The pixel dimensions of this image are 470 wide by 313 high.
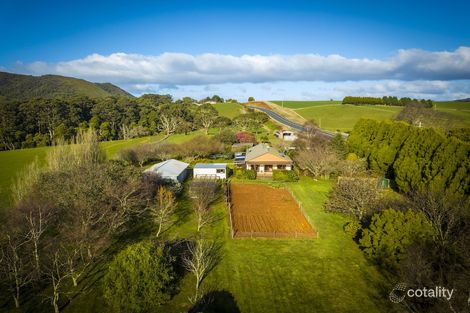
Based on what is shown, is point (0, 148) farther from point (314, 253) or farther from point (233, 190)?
point (314, 253)

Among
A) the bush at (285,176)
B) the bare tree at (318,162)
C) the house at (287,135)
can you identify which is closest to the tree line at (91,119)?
the house at (287,135)

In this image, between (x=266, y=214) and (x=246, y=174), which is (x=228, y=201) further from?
(x=246, y=174)

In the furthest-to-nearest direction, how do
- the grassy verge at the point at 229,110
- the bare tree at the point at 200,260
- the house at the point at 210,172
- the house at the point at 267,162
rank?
the grassy verge at the point at 229,110 → the house at the point at 267,162 → the house at the point at 210,172 → the bare tree at the point at 200,260

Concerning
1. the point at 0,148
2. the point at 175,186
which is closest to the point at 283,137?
the point at 175,186

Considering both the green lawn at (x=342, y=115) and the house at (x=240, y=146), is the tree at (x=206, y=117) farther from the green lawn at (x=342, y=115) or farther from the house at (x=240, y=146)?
the green lawn at (x=342, y=115)

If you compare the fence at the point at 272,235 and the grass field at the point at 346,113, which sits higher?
the grass field at the point at 346,113

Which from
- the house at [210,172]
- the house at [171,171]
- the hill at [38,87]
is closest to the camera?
the house at [171,171]

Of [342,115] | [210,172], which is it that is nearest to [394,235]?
[210,172]
